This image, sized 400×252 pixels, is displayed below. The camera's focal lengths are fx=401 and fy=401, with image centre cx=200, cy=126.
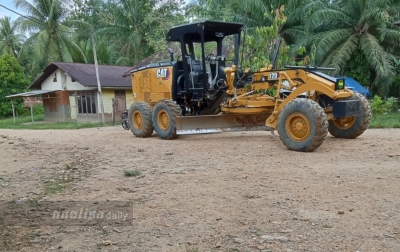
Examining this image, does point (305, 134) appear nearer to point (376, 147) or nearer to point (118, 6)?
point (376, 147)

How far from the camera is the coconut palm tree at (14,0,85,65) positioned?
26312mm

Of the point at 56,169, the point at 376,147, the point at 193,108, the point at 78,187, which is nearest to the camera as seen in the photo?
the point at 78,187

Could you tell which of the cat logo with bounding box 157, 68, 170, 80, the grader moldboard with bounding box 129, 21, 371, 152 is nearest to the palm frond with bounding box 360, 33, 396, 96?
the grader moldboard with bounding box 129, 21, 371, 152

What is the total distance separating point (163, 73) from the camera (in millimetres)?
10727

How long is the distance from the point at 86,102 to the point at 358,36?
51.3ft

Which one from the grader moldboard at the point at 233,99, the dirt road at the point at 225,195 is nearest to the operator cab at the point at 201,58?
the grader moldboard at the point at 233,99

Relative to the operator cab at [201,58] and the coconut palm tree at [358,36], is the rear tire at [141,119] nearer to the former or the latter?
the operator cab at [201,58]

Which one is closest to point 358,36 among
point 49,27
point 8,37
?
point 49,27

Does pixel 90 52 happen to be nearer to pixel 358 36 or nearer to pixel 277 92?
pixel 358 36

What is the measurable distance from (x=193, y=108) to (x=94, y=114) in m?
13.6

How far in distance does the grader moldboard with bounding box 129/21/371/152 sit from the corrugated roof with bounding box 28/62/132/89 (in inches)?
445

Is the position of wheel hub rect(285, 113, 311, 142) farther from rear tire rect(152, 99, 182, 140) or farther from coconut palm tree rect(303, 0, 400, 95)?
coconut palm tree rect(303, 0, 400, 95)

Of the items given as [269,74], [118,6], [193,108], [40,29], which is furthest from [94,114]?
[269,74]

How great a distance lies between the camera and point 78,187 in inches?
210
